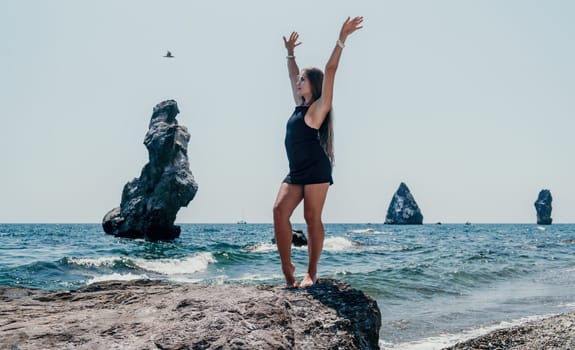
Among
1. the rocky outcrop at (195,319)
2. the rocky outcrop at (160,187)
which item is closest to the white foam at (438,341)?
the rocky outcrop at (195,319)

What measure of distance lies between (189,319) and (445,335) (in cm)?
693

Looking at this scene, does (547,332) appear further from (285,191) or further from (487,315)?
(285,191)

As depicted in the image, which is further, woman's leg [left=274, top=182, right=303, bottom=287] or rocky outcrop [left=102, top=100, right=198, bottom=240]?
rocky outcrop [left=102, top=100, right=198, bottom=240]

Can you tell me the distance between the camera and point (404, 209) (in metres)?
135

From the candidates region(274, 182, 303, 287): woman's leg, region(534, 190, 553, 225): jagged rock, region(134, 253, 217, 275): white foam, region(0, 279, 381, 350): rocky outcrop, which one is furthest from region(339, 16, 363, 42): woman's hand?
region(534, 190, 553, 225): jagged rock

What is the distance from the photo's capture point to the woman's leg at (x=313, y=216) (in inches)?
203

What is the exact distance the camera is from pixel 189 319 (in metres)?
3.64

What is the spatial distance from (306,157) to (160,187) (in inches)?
1545

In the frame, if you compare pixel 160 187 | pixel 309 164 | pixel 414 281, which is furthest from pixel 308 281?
pixel 160 187

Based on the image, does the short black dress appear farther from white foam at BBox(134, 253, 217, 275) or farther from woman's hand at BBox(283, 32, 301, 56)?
white foam at BBox(134, 253, 217, 275)

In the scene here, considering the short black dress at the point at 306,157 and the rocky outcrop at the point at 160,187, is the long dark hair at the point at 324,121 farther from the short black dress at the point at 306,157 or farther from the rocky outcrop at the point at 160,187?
the rocky outcrop at the point at 160,187

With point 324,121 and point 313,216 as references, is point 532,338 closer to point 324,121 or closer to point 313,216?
point 313,216

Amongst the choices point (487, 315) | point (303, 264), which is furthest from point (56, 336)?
point (303, 264)

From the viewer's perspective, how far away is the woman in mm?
5152
